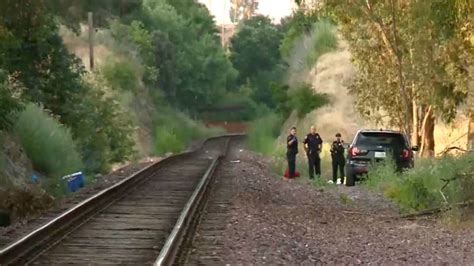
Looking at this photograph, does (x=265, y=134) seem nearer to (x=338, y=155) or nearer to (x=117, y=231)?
(x=338, y=155)

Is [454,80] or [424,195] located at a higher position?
[454,80]

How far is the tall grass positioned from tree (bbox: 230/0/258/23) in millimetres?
84622

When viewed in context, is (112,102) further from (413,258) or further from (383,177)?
(413,258)

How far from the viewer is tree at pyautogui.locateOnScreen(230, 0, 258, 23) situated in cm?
15898

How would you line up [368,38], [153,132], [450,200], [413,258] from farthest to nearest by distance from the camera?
[153,132] < [368,38] < [450,200] < [413,258]

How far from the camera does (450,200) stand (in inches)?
663

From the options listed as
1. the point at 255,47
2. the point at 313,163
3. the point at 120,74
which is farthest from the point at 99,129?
the point at 255,47

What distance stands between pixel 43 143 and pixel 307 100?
36680mm

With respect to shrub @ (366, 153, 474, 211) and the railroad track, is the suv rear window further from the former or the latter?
the railroad track

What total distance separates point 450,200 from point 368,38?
56.5 feet

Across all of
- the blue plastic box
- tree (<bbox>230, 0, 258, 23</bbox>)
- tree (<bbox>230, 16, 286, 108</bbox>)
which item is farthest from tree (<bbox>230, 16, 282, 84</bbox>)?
the blue plastic box

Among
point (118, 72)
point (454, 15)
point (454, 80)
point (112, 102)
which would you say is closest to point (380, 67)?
point (454, 80)

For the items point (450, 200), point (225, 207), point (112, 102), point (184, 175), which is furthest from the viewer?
point (112, 102)

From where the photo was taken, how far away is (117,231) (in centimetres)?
1473
